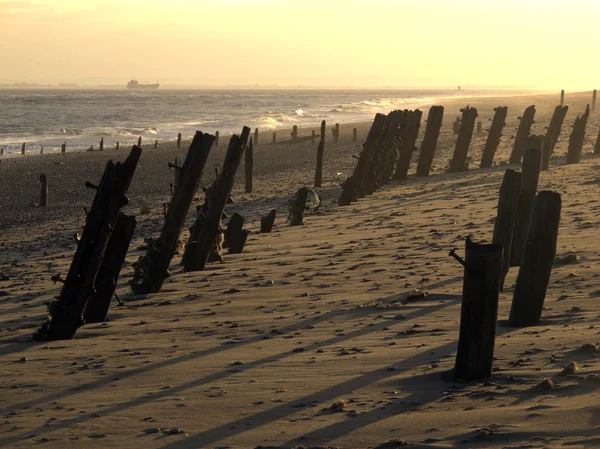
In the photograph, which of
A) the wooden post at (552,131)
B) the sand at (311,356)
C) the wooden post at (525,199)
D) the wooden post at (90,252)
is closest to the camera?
the sand at (311,356)

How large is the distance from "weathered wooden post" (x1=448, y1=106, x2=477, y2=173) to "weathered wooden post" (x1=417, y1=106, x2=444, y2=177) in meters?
0.68

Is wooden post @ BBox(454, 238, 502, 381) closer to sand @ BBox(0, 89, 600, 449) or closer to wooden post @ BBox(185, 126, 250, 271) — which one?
sand @ BBox(0, 89, 600, 449)

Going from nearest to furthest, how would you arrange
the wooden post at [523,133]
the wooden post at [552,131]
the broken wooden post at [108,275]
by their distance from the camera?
the broken wooden post at [108,275]
the wooden post at [552,131]
the wooden post at [523,133]

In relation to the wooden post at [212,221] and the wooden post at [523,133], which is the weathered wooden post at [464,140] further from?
the wooden post at [212,221]

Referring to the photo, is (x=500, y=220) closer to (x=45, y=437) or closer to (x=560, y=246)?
(x=560, y=246)

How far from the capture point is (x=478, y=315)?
569 cm

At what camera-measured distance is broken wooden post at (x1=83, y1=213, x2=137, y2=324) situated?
8.54 meters

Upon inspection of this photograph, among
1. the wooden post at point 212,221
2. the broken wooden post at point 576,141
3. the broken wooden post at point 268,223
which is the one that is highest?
the broken wooden post at point 576,141

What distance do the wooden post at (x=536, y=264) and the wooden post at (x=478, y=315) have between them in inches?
50.5

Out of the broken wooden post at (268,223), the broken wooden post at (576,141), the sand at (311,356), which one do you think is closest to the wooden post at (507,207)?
the sand at (311,356)

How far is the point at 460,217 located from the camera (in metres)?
14.2

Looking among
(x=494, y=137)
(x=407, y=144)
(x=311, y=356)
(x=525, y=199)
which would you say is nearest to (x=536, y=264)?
(x=311, y=356)

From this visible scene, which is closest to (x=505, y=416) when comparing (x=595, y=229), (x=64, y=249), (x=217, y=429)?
(x=217, y=429)

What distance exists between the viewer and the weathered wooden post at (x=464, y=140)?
76.2ft
